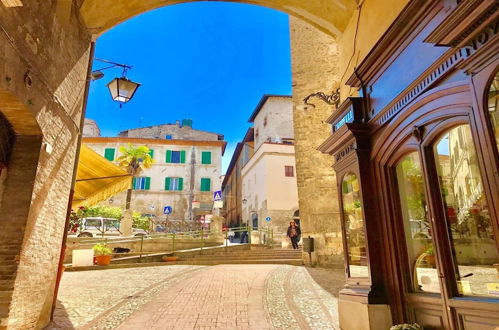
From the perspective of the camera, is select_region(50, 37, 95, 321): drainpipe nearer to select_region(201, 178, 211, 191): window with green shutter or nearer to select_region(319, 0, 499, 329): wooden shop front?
select_region(319, 0, 499, 329): wooden shop front

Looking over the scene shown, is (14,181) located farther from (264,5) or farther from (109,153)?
(109,153)

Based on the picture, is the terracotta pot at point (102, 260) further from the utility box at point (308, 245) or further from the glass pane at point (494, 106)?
the glass pane at point (494, 106)

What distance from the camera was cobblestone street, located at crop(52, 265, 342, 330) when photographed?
207 inches

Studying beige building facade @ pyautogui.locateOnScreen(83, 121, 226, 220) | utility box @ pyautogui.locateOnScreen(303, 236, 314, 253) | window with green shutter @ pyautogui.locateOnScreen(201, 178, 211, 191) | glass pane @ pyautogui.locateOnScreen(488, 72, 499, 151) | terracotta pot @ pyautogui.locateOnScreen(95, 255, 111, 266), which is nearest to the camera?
glass pane @ pyautogui.locateOnScreen(488, 72, 499, 151)

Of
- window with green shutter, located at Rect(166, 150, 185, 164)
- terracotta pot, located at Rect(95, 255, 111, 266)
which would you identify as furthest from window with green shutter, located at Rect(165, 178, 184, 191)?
terracotta pot, located at Rect(95, 255, 111, 266)

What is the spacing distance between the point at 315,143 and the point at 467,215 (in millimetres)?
11961

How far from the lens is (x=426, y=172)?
3.72 metres

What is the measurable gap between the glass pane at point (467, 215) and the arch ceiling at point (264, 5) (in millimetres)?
3534

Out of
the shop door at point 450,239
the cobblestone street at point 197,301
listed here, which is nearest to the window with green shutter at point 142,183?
the cobblestone street at point 197,301

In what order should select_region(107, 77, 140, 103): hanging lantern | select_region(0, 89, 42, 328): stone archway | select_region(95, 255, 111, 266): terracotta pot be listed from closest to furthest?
select_region(0, 89, 42, 328): stone archway
select_region(107, 77, 140, 103): hanging lantern
select_region(95, 255, 111, 266): terracotta pot

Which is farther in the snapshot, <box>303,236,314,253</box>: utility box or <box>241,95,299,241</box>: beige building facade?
<box>241,95,299,241</box>: beige building facade

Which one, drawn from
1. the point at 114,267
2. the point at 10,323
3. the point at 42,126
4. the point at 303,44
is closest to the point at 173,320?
the point at 10,323

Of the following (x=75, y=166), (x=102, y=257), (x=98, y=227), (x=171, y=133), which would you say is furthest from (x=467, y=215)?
(x=171, y=133)

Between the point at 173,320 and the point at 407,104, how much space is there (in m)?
4.62
